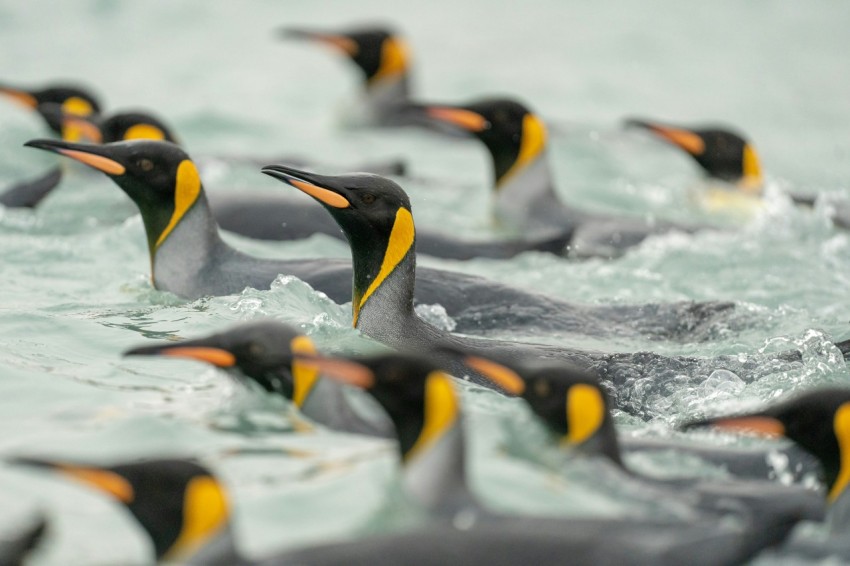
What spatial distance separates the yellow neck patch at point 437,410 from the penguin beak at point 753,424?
3.32ft

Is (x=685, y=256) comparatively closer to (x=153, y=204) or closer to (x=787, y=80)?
(x=153, y=204)

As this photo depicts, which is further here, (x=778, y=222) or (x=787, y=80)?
(x=787, y=80)

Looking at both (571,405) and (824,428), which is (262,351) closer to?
(571,405)

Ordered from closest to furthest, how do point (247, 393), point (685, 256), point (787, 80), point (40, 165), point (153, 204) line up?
point (247, 393), point (153, 204), point (685, 256), point (40, 165), point (787, 80)

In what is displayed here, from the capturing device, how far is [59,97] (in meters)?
9.69

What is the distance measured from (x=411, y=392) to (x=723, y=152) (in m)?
6.39

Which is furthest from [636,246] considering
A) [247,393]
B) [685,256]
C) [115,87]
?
[115,87]

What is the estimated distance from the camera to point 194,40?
15.3 metres

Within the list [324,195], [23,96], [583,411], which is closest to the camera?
[583,411]

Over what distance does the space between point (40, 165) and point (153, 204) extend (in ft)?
12.7

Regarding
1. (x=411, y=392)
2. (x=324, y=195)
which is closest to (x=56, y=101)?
(x=324, y=195)

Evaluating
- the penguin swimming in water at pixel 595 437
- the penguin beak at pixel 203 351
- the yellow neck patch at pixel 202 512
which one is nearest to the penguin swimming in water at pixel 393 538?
the yellow neck patch at pixel 202 512

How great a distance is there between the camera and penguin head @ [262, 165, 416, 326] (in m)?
5.80

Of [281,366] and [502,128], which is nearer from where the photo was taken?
[281,366]
